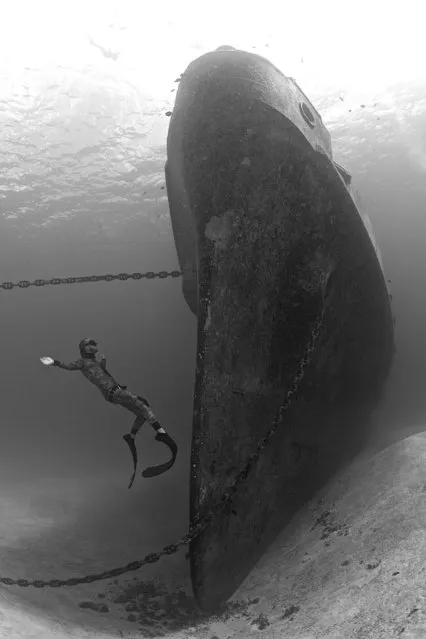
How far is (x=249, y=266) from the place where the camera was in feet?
16.1

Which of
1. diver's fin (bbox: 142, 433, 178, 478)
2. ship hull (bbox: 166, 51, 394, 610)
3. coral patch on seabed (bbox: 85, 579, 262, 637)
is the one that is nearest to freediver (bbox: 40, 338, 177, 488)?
diver's fin (bbox: 142, 433, 178, 478)

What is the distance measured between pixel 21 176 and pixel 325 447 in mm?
18789

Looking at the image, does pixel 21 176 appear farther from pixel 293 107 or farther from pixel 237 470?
pixel 237 470

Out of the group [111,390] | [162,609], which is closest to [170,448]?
[111,390]

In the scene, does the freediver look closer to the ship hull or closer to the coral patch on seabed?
the ship hull

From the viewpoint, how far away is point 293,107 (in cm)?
503

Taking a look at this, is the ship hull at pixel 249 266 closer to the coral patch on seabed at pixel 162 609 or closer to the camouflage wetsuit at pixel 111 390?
the coral patch on seabed at pixel 162 609

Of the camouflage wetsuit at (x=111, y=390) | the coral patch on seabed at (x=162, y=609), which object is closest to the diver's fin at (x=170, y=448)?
the camouflage wetsuit at (x=111, y=390)

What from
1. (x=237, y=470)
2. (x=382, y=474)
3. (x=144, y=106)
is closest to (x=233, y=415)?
(x=237, y=470)

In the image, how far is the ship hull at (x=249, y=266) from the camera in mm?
4508

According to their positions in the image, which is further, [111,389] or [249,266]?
[249,266]

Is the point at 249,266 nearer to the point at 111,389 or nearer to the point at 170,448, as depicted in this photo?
the point at 111,389

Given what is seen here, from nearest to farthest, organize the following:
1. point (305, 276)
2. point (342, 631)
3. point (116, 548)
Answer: point (342, 631)
point (305, 276)
point (116, 548)

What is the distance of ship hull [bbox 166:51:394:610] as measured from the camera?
451 cm
